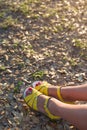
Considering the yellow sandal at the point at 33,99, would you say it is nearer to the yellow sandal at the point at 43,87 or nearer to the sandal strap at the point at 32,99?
the sandal strap at the point at 32,99

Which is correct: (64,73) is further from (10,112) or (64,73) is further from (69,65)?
(10,112)

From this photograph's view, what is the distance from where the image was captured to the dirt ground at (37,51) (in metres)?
3.90

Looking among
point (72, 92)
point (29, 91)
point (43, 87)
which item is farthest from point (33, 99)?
point (72, 92)

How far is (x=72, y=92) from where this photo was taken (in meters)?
3.92

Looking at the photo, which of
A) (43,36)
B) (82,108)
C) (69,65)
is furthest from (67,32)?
(82,108)

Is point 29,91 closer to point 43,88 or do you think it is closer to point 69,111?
point 43,88

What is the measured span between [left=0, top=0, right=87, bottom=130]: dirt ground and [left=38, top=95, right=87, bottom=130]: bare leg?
191 millimetres

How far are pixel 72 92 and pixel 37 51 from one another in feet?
3.83

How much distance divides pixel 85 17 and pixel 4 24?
1.40 meters

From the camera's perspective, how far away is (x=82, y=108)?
137 inches

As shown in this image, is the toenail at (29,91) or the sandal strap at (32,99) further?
the toenail at (29,91)

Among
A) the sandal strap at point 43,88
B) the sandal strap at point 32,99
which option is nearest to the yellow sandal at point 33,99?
the sandal strap at point 32,99

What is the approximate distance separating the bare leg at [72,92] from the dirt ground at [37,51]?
0.29 meters

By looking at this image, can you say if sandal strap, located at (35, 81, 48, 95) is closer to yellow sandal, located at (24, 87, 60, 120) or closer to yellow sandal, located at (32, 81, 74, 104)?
yellow sandal, located at (32, 81, 74, 104)
